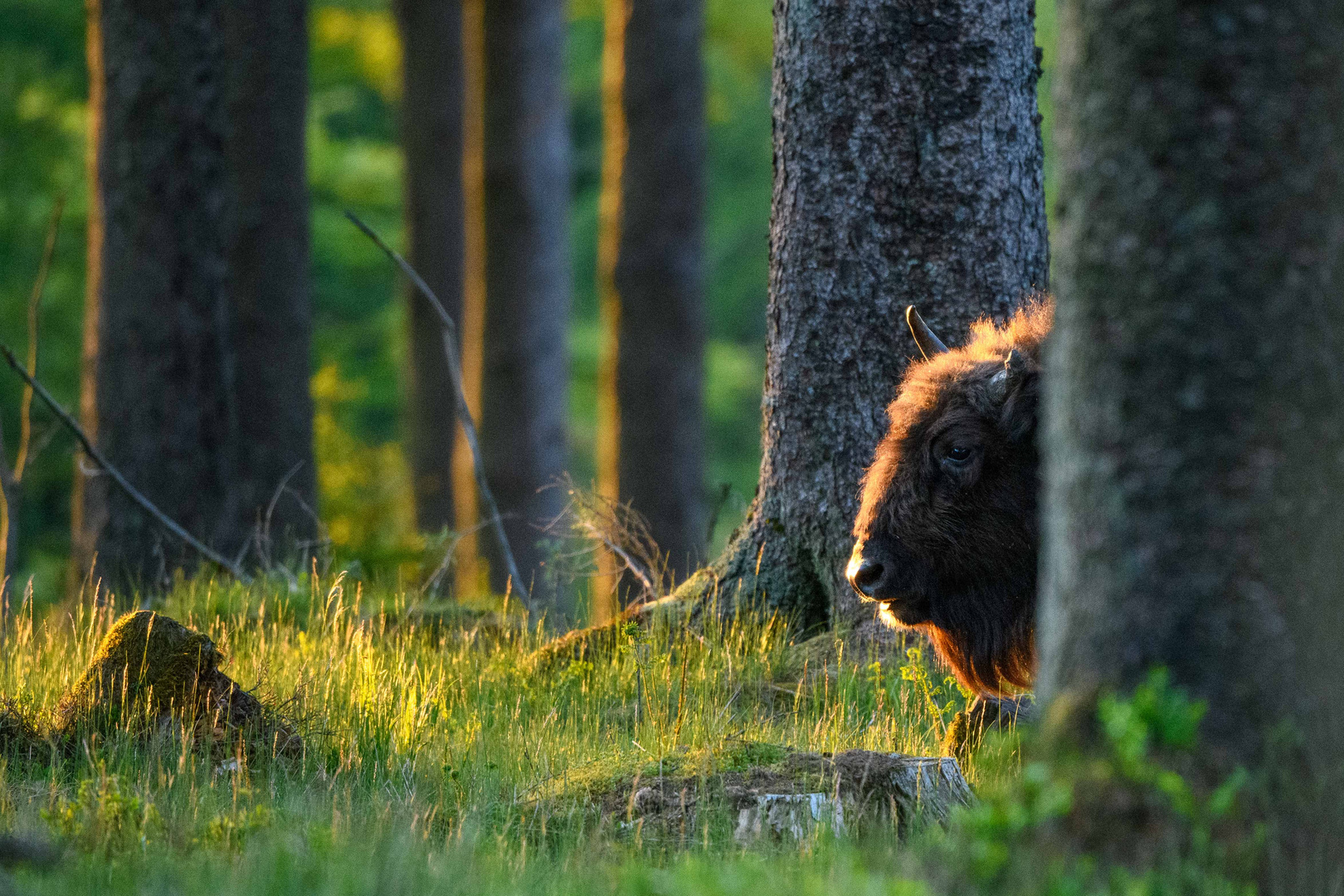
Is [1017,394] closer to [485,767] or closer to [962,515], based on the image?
[962,515]

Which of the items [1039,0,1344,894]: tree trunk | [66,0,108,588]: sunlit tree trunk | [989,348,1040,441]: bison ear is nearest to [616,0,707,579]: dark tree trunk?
[66,0,108,588]: sunlit tree trunk

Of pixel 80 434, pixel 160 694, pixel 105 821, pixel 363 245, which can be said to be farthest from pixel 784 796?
pixel 363 245

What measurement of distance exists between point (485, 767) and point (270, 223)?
965cm

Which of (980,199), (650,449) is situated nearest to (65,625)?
(980,199)

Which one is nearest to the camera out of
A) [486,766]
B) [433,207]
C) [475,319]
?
[486,766]

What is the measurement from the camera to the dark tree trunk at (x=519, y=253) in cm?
1612

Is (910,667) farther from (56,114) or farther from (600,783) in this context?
(56,114)

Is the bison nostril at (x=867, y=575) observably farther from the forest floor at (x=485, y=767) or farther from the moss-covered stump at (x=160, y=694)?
the moss-covered stump at (x=160, y=694)

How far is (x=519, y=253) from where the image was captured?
1617cm

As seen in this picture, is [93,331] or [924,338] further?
[93,331]

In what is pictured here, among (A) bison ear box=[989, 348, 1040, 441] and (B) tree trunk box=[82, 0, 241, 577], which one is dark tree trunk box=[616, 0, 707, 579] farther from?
(A) bison ear box=[989, 348, 1040, 441]

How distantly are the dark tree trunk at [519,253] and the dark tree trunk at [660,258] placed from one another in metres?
1.00

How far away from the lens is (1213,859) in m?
3.09

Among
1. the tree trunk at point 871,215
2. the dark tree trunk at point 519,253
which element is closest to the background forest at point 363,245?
the dark tree trunk at point 519,253
